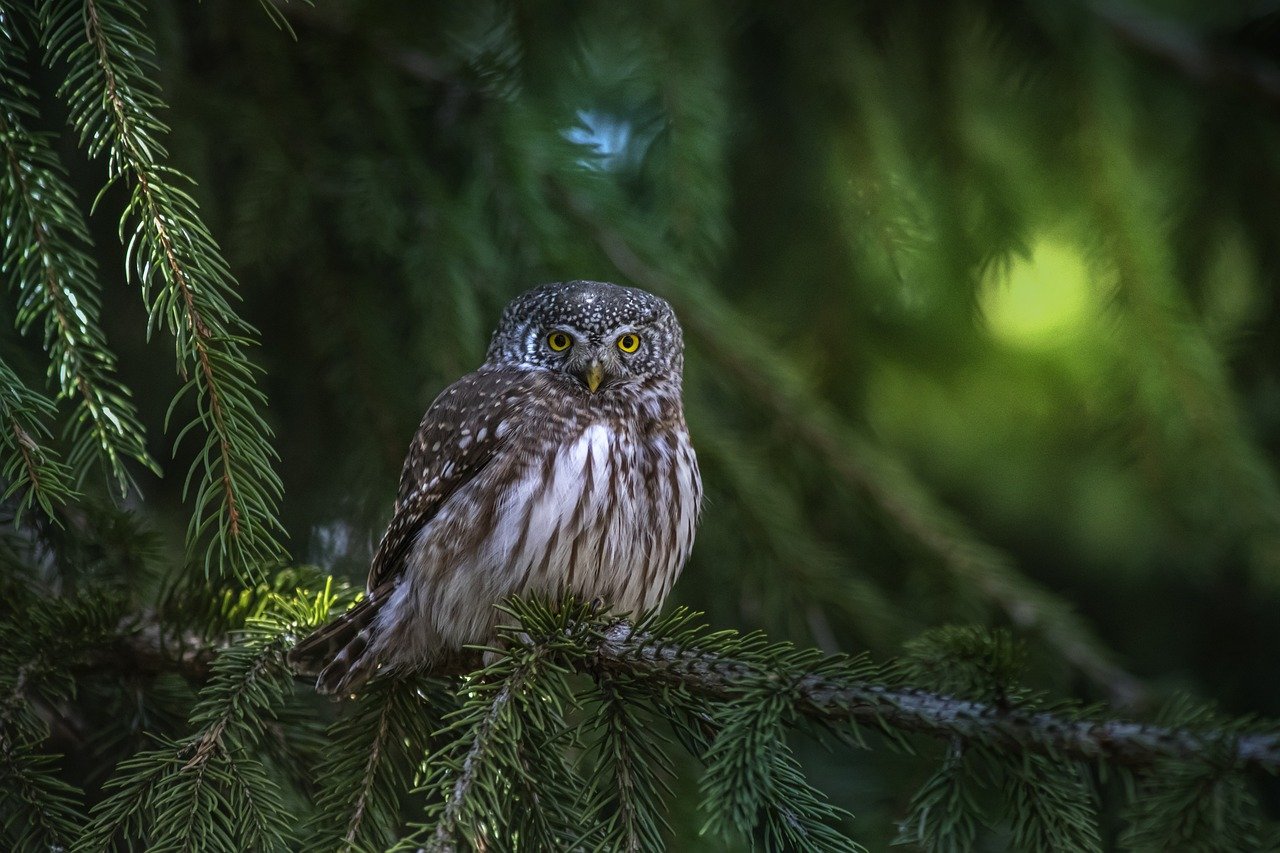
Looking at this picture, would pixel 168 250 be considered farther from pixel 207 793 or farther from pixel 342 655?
pixel 342 655

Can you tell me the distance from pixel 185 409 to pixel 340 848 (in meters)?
1.98

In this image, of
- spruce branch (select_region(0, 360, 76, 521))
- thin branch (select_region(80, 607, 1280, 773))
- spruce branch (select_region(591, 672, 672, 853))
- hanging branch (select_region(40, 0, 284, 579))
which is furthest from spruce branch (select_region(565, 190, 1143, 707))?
spruce branch (select_region(0, 360, 76, 521))

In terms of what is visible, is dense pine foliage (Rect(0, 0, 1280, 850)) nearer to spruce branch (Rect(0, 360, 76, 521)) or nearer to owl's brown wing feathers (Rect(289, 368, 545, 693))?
spruce branch (Rect(0, 360, 76, 521))

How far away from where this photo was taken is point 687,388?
3.35 m

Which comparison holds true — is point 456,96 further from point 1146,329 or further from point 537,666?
point 1146,329

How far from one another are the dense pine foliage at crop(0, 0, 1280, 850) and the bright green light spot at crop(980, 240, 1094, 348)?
0.30 metres

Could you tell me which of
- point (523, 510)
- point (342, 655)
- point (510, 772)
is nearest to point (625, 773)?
point (510, 772)

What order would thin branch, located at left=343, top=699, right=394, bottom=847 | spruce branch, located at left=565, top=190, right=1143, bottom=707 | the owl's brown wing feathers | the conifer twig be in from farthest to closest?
1. spruce branch, located at left=565, top=190, right=1143, bottom=707
2. the owl's brown wing feathers
3. thin branch, located at left=343, top=699, right=394, bottom=847
4. the conifer twig

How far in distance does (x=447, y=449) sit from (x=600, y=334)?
55cm

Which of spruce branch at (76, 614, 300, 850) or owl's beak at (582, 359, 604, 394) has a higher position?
owl's beak at (582, 359, 604, 394)

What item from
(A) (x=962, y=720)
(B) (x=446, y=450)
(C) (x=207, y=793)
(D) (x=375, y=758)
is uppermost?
(B) (x=446, y=450)

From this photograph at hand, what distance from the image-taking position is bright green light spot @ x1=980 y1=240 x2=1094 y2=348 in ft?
15.1

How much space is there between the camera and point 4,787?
193 cm

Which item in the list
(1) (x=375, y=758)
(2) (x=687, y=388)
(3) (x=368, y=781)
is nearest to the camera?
(3) (x=368, y=781)
